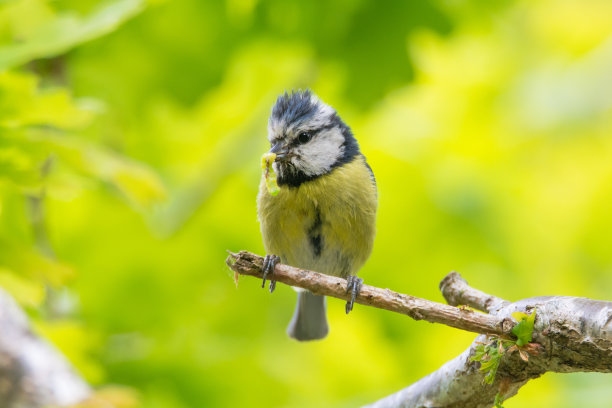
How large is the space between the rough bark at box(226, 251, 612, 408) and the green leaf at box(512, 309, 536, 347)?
0.02 m

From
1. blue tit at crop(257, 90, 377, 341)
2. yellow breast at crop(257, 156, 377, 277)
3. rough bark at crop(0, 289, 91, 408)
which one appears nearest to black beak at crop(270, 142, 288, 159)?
blue tit at crop(257, 90, 377, 341)

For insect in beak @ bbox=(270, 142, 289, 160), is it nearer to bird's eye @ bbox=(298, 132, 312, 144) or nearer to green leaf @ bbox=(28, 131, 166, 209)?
bird's eye @ bbox=(298, 132, 312, 144)

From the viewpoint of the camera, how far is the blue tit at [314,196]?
3682mm

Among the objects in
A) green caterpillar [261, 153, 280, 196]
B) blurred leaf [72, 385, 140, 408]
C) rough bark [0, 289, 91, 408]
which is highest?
green caterpillar [261, 153, 280, 196]

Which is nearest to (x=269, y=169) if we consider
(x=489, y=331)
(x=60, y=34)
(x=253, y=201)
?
(x=60, y=34)

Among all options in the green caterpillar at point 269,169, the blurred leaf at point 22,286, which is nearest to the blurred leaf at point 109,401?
the blurred leaf at point 22,286

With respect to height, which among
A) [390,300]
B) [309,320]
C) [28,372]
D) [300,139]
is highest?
[300,139]

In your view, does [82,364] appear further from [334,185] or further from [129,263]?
[334,185]

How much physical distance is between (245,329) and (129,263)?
937mm

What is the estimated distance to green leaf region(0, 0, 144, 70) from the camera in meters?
2.79

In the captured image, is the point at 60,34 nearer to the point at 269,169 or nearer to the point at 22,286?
the point at 22,286

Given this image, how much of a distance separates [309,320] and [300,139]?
3.86 feet

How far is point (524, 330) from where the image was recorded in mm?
2166

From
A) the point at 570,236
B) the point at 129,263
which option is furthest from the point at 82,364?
the point at 570,236
